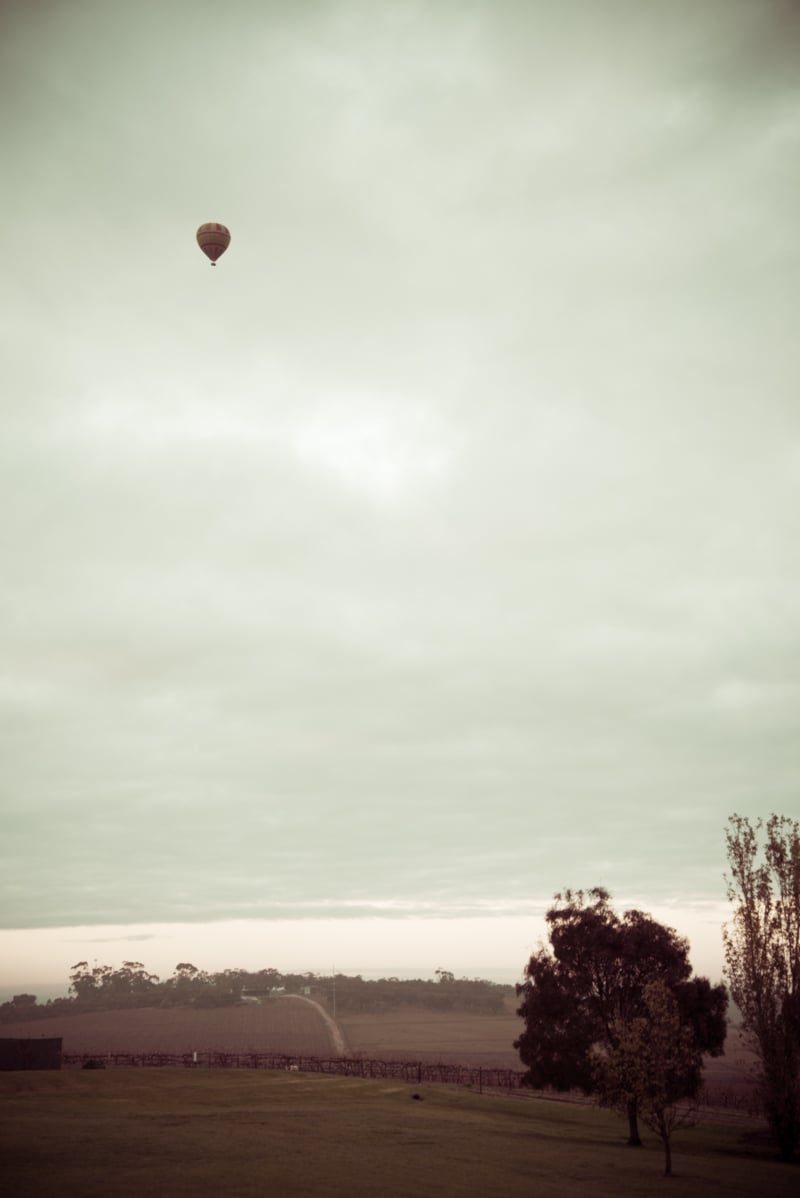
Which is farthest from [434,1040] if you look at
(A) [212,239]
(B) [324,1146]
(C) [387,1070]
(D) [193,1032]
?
(A) [212,239]

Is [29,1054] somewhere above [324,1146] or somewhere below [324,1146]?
below

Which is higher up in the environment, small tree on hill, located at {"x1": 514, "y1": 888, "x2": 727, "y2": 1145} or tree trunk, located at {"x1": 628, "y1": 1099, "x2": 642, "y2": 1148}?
small tree on hill, located at {"x1": 514, "y1": 888, "x2": 727, "y2": 1145}

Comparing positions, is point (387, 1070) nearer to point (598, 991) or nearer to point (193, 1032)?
point (598, 991)

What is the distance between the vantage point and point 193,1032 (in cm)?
16588

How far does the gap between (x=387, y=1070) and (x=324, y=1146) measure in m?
55.0

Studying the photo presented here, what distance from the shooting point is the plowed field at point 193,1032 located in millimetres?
140500

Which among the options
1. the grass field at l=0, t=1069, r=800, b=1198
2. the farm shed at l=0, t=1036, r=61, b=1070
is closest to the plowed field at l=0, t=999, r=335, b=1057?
the farm shed at l=0, t=1036, r=61, b=1070

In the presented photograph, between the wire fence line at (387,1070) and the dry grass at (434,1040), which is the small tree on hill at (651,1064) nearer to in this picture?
the wire fence line at (387,1070)

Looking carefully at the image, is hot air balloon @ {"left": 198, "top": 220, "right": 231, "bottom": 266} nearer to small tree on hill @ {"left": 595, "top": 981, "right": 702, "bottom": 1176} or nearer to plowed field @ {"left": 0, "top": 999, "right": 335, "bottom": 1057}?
small tree on hill @ {"left": 595, "top": 981, "right": 702, "bottom": 1176}

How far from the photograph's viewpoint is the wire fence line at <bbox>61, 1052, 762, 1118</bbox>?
80625 millimetres

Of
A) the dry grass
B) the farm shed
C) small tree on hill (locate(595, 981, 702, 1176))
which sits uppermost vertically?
small tree on hill (locate(595, 981, 702, 1176))

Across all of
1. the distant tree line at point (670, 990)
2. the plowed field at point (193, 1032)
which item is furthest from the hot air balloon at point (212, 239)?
the plowed field at point (193, 1032)

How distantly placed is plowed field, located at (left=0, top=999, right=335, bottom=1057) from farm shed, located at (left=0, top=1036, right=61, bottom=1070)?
52.8 metres

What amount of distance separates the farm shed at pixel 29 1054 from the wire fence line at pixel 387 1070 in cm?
350
